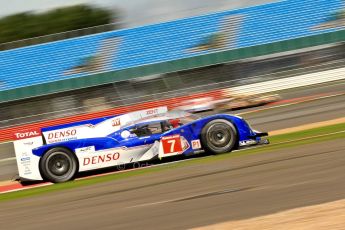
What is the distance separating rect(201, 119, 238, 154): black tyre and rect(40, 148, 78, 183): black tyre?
229 cm

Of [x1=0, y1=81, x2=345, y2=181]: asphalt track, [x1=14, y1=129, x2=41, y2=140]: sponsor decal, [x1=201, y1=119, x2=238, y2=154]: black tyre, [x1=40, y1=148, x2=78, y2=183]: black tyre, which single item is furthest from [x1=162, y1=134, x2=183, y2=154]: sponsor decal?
[x1=0, y1=81, x2=345, y2=181]: asphalt track

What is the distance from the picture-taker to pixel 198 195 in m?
7.46

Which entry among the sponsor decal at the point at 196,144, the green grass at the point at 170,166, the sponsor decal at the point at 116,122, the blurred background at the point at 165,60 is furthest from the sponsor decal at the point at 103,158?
the blurred background at the point at 165,60

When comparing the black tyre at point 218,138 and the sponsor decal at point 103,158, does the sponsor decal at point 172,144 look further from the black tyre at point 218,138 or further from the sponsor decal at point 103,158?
the sponsor decal at point 103,158

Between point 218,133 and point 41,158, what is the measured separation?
10.0ft

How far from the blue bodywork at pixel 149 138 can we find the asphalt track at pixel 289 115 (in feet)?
10.4

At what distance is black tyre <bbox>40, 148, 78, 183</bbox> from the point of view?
35.7ft

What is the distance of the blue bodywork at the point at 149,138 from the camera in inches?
427

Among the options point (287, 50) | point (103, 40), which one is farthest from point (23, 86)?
point (287, 50)

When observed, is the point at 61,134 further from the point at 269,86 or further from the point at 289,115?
the point at 269,86

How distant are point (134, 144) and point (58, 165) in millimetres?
1357

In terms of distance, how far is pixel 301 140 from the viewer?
37.1 ft

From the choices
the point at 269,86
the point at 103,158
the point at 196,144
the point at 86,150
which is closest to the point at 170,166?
the point at 196,144

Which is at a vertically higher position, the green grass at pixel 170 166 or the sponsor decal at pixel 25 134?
the sponsor decal at pixel 25 134
